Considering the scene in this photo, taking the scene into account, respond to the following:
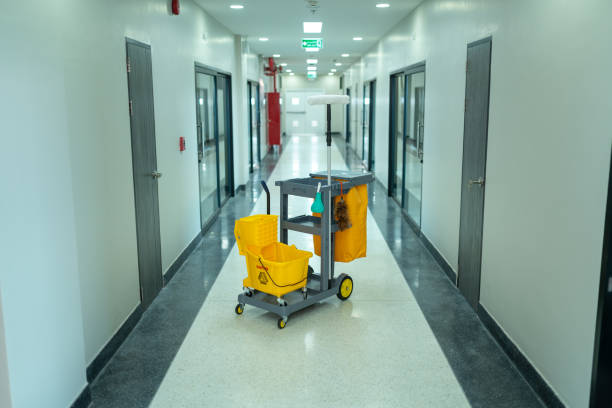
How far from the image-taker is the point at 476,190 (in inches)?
170

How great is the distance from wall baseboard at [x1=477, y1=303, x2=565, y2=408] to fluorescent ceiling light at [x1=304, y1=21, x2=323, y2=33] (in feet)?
19.4

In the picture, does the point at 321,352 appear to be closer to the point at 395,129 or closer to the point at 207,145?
the point at 207,145

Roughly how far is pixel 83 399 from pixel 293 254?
6.29ft

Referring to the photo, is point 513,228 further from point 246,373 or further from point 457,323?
point 246,373

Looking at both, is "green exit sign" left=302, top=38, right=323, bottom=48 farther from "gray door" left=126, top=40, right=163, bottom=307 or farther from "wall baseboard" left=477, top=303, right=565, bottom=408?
"wall baseboard" left=477, top=303, right=565, bottom=408

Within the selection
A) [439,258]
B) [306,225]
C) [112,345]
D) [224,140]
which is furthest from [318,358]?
Result: [224,140]

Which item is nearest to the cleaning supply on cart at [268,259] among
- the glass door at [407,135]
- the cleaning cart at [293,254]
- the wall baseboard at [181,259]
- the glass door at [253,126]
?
the cleaning cart at [293,254]

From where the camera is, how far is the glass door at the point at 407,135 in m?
7.61

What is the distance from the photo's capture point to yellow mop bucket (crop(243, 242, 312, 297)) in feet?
13.1

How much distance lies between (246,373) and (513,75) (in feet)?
8.61

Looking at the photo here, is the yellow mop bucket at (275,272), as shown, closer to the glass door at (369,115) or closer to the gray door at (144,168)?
the gray door at (144,168)

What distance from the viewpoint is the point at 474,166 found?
4.38 metres

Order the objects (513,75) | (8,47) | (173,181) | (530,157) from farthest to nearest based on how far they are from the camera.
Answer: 1. (173,181)
2. (513,75)
3. (530,157)
4. (8,47)

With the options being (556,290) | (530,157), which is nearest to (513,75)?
(530,157)
